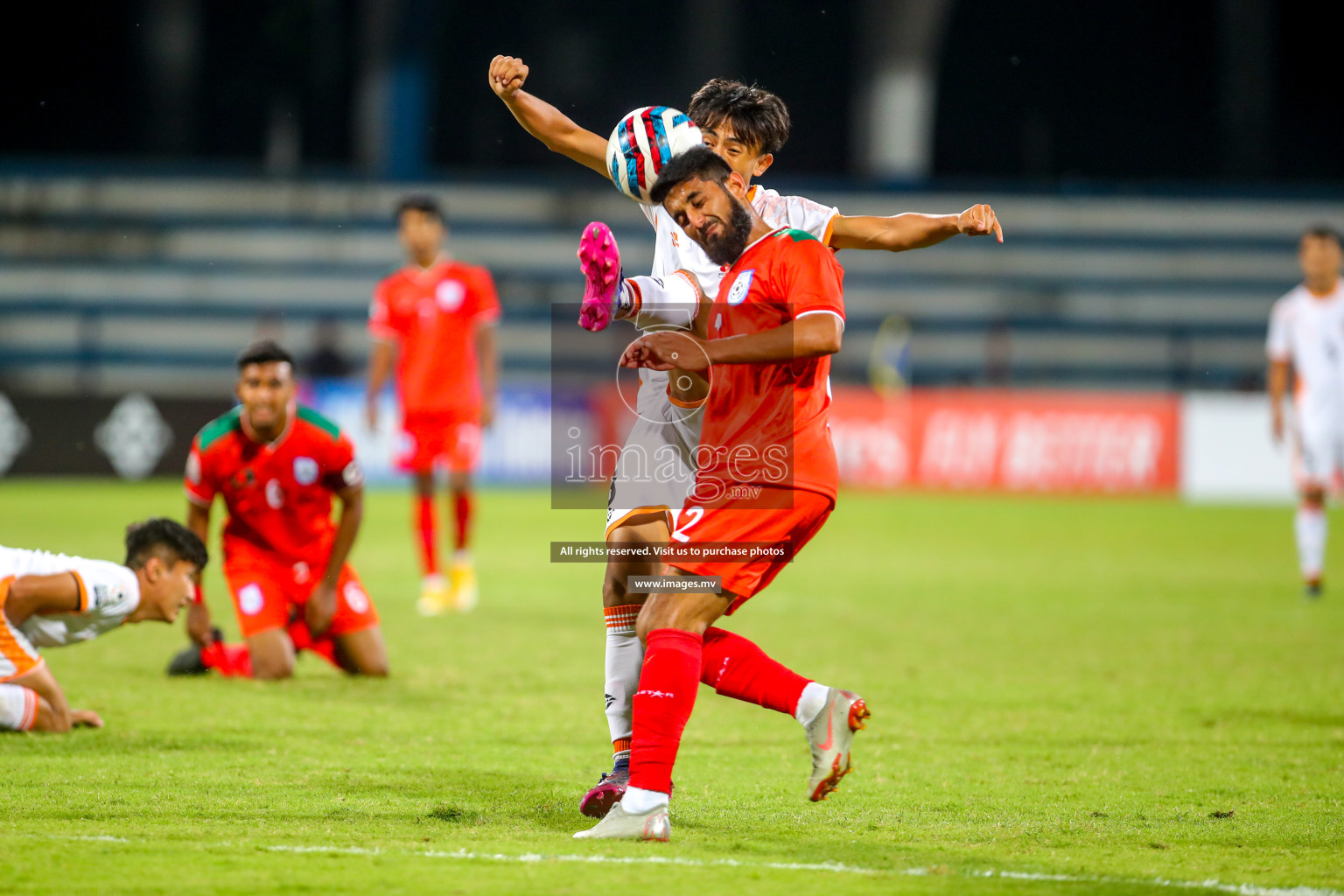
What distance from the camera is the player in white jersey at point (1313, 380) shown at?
1012cm

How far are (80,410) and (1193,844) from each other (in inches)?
656

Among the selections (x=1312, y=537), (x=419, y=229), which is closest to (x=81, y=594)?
(x=419, y=229)

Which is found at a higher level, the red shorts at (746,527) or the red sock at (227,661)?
the red shorts at (746,527)

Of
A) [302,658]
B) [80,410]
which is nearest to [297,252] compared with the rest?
[80,410]

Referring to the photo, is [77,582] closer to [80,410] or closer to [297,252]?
[80,410]

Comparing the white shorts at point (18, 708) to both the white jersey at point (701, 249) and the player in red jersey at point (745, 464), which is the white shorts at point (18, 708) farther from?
the white jersey at point (701, 249)

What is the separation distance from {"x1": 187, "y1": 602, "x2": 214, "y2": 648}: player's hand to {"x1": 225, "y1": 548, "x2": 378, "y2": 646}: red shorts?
0.19 metres

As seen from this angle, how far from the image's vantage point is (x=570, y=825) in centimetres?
Result: 404

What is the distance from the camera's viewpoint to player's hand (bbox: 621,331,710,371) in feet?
12.0

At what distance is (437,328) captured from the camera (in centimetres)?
979

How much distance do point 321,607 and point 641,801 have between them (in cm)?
303

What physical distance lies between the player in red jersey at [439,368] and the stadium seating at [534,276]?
13454 mm

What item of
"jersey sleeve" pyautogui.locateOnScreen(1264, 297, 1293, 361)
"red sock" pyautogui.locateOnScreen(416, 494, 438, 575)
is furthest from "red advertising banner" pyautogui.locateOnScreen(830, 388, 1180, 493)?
"red sock" pyautogui.locateOnScreen(416, 494, 438, 575)

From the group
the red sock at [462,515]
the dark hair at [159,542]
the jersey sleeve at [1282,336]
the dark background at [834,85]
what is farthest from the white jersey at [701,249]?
the dark background at [834,85]
